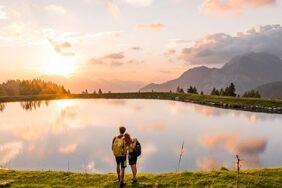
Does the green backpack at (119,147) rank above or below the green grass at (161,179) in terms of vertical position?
above

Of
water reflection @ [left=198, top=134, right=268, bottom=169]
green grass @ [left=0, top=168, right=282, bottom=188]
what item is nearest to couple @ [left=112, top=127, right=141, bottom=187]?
green grass @ [left=0, top=168, right=282, bottom=188]

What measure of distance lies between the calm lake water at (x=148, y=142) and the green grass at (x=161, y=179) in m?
8.47

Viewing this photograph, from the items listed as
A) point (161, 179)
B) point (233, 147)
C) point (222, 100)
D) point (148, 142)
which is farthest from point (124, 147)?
point (222, 100)

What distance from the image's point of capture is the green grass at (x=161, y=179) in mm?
22750

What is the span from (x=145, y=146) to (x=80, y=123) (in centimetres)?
2580

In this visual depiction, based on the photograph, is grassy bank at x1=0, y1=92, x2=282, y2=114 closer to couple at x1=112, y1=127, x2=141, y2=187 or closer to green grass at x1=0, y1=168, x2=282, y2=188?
green grass at x1=0, y1=168, x2=282, y2=188

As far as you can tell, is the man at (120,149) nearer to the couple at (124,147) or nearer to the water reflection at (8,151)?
the couple at (124,147)

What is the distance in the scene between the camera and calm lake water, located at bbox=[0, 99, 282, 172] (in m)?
36.0

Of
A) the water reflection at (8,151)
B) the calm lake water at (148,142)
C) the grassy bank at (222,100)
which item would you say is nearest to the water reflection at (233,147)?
the calm lake water at (148,142)

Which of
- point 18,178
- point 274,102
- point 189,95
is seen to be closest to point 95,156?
point 18,178

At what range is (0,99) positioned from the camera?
530 ft

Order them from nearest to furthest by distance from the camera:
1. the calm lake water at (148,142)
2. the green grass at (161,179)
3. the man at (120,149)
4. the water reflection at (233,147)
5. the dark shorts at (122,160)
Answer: the man at (120,149) < the dark shorts at (122,160) < the green grass at (161,179) < the water reflection at (233,147) < the calm lake water at (148,142)

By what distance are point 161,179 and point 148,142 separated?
21.6 metres

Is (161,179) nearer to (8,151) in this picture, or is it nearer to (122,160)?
(122,160)
